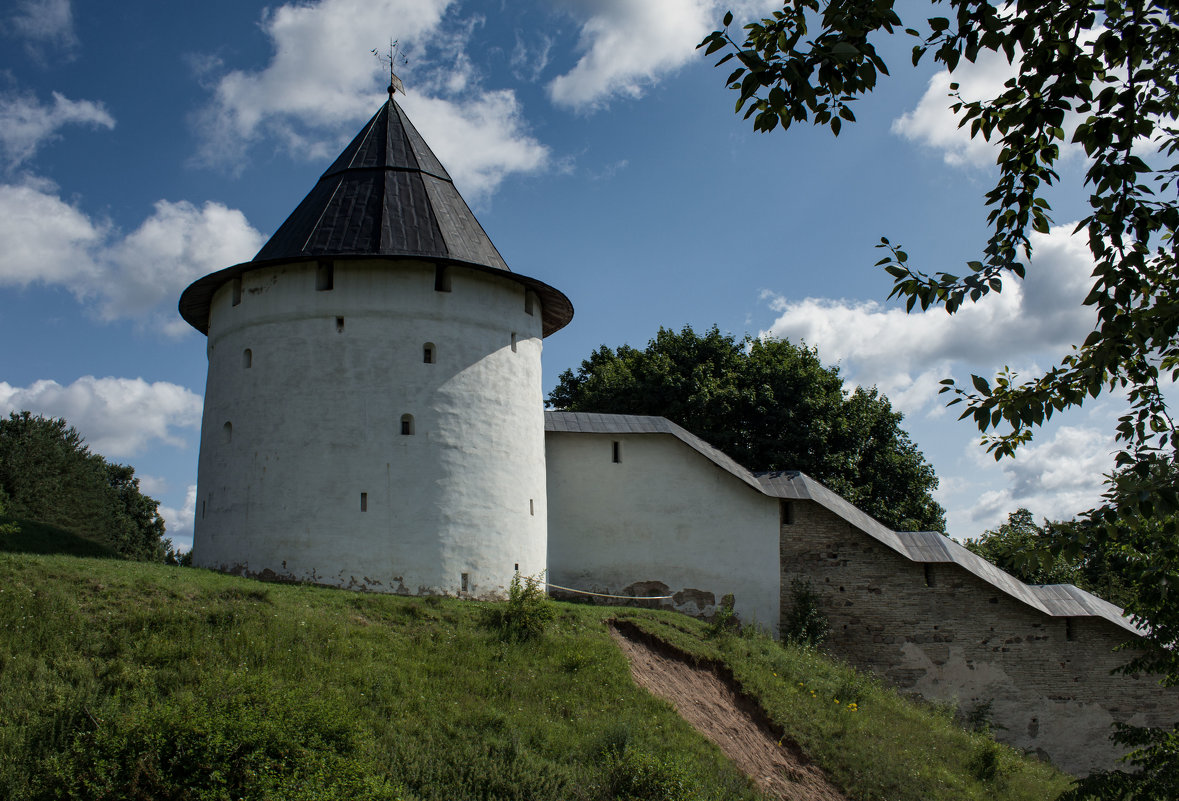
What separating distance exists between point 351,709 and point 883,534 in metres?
12.2

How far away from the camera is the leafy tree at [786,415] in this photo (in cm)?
2583

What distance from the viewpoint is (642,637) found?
14805 millimetres

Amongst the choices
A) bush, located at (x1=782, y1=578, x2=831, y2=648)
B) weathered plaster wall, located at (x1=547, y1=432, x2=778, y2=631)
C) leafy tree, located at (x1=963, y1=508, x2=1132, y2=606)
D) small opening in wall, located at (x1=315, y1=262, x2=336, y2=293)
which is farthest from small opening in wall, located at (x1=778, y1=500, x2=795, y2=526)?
small opening in wall, located at (x1=315, y1=262, x2=336, y2=293)

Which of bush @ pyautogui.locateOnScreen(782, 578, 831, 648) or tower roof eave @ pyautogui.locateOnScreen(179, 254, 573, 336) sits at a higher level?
tower roof eave @ pyautogui.locateOnScreen(179, 254, 573, 336)

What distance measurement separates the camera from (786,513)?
19016 millimetres

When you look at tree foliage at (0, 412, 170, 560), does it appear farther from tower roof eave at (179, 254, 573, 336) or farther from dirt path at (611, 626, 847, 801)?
dirt path at (611, 626, 847, 801)

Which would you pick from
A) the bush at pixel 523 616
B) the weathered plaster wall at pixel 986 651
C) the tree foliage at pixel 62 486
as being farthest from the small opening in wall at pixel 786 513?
the tree foliage at pixel 62 486

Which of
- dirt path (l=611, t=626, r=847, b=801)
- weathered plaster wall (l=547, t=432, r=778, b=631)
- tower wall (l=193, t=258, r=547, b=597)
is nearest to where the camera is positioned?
dirt path (l=611, t=626, r=847, b=801)

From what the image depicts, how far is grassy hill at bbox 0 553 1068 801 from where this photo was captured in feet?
26.4

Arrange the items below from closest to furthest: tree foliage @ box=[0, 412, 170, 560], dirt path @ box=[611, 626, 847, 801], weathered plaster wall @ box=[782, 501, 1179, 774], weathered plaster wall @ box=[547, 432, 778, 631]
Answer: dirt path @ box=[611, 626, 847, 801], weathered plaster wall @ box=[782, 501, 1179, 774], weathered plaster wall @ box=[547, 432, 778, 631], tree foliage @ box=[0, 412, 170, 560]

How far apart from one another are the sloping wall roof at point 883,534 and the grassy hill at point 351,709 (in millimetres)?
4051

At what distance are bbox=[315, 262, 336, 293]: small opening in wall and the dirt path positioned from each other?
24.3ft

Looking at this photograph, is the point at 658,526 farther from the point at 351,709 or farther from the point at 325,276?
the point at 351,709

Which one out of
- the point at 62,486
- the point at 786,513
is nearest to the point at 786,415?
the point at 786,513
